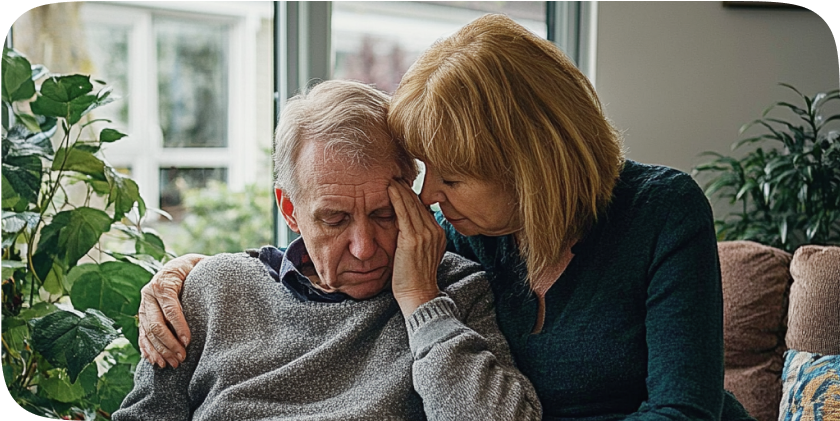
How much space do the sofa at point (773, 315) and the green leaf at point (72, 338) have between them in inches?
57.2

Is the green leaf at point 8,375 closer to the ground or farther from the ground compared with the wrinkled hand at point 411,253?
closer to the ground

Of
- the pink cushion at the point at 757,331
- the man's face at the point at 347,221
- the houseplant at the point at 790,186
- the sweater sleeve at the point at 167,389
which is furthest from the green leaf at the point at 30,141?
the houseplant at the point at 790,186

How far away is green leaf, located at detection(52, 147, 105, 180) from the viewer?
5.69 feet

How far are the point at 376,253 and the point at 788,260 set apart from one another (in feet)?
4.03

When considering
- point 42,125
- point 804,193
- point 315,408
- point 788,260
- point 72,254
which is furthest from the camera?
point 804,193

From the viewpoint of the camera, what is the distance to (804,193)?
249cm

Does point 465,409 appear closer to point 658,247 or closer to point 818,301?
point 658,247

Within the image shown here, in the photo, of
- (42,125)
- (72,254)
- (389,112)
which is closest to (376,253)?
(389,112)

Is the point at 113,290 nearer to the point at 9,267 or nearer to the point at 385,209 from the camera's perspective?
the point at 9,267

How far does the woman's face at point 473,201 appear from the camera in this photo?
1324 mm

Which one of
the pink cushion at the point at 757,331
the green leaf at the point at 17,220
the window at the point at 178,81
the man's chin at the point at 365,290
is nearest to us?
the man's chin at the point at 365,290

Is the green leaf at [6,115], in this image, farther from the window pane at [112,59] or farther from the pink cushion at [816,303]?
the pink cushion at [816,303]

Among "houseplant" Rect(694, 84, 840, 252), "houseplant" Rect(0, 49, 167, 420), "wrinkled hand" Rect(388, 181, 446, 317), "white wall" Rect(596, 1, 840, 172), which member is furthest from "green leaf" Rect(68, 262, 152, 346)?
"houseplant" Rect(694, 84, 840, 252)

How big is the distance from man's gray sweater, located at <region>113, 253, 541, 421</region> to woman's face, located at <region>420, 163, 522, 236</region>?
145 millimetres
